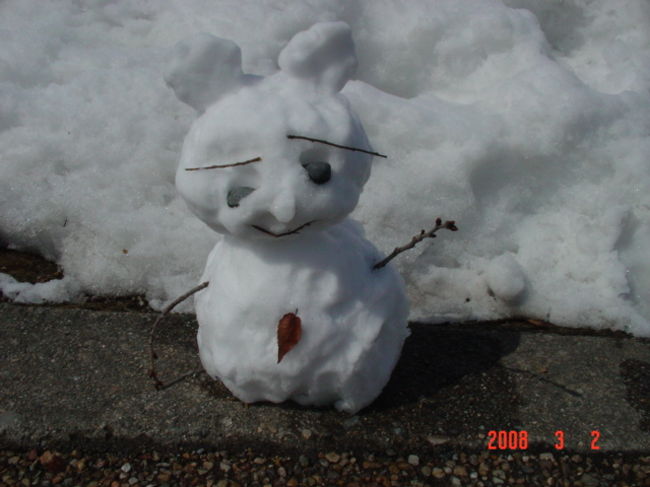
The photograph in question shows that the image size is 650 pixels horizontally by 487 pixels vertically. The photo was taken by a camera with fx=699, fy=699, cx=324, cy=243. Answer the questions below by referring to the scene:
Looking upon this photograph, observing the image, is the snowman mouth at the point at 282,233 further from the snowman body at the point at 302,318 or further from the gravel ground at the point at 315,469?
the gravel ground at the point at 315,469

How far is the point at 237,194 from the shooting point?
5.41 feet

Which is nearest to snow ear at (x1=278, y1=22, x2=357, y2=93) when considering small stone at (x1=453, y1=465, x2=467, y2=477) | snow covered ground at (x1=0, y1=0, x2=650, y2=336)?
small stone at (x1=453, y1=465, x2=467, y2=477)

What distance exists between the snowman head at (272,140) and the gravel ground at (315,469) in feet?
2.06

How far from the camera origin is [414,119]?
10.4ft

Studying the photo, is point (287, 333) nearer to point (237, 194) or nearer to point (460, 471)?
point (237, 194)

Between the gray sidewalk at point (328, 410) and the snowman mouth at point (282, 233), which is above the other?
the snowman mouth at point (282, 233)

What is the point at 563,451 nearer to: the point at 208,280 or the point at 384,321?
the point at 384,321

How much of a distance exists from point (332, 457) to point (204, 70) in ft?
3.48

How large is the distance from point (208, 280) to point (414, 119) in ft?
4.98

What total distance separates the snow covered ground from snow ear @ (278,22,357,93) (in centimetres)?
115

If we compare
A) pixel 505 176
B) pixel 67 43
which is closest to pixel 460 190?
pixel 505 176

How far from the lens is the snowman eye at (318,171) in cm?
164

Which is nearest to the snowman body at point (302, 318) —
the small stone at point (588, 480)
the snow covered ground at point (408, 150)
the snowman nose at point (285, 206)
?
the snowman nose at point (285, 206)

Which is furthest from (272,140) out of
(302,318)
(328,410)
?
(328,410)
